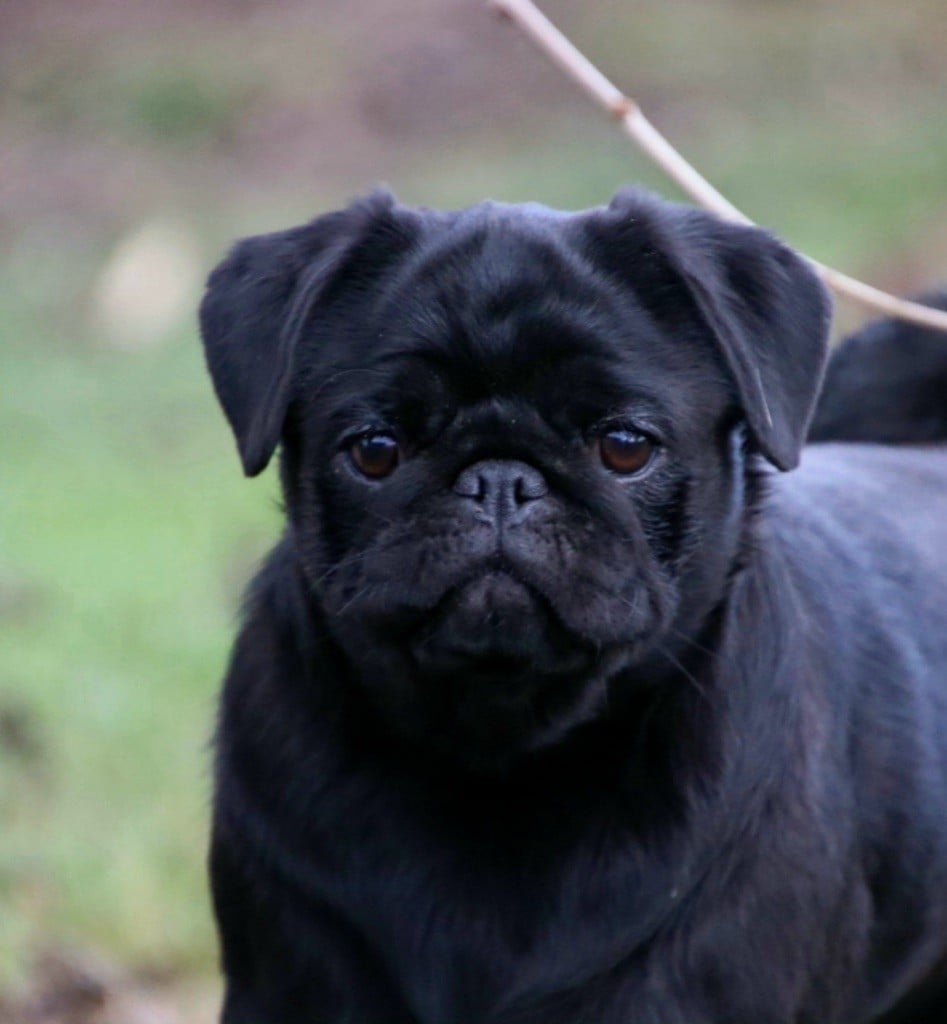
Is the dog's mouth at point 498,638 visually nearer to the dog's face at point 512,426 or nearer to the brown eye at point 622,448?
the dog's face at point 512,426

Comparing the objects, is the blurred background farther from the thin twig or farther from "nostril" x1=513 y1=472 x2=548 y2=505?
"nostril" x1=513 y1=472 x2=548 y2=505

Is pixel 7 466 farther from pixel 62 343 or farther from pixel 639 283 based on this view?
pixel 639 283

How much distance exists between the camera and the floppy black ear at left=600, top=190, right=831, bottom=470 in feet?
10.9

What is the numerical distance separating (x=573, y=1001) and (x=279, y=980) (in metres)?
0.53

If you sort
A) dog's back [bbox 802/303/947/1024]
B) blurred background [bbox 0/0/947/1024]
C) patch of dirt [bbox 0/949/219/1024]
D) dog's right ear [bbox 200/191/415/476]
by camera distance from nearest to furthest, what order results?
dog's right ear [bbox 200/191/415/476] < dog's back [bbox 802/303/947/1024] < patch of dirt [bbox 0/949/219/1024] < blurred background [bbox 0/0/947/1024]

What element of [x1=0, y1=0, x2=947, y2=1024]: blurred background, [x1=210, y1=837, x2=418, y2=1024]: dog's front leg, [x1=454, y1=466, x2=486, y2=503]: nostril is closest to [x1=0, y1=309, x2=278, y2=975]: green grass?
[x1=0, y1=0, x2=947, y2=1024]: blurred background

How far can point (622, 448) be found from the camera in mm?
3279

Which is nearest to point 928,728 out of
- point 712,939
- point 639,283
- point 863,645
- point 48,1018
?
point 863,645

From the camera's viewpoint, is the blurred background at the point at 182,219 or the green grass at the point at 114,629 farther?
the blurred background at the point at 182,219

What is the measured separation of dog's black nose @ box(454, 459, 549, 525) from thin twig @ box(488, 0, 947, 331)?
2.34ft

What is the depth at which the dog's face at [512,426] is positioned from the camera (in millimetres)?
3189

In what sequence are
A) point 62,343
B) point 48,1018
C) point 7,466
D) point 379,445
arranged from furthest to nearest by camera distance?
point 62,343 → point 7,466 → point 48,1018 → point 379,445

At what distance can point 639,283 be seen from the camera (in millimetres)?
3439

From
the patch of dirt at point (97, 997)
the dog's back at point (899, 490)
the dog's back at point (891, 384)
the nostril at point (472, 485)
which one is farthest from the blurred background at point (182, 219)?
the dog's back at point (891, 384)
